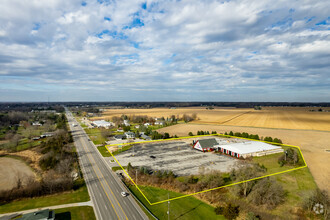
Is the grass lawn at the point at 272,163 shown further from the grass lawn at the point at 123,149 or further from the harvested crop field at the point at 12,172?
the harvested crop field at the point at 12,172

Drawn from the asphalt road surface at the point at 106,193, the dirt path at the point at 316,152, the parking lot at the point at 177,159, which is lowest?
the asphalt road surface at the point at 106,193

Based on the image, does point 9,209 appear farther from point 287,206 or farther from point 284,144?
point 284,144

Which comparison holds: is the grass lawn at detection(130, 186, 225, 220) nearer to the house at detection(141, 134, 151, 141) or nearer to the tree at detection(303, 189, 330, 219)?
the tree at detection(303, 189, 330, 219)

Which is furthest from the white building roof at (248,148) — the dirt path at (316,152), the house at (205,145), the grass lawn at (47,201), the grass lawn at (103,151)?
the grass lawn at (47,201)

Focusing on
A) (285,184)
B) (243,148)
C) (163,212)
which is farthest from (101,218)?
(243,148)

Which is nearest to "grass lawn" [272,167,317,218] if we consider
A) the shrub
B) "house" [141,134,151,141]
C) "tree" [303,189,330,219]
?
"tree" [303,189,330,219]

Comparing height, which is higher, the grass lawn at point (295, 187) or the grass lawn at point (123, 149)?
the grass lawn at point (295, 187)

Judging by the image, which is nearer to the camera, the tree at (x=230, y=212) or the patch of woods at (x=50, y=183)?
the tree at (x=230, y=212)
